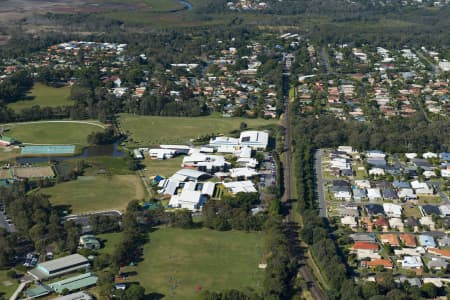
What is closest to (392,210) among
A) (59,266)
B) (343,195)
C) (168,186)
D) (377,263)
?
(343,195)

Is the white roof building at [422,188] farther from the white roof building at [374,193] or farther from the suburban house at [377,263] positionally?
the suburban house at [377,263]

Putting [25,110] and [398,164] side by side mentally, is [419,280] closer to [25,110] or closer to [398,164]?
[398,164]

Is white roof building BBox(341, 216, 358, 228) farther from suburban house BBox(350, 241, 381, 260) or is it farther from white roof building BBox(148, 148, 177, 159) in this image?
white roof building BBox(148, 148, 177, 159)

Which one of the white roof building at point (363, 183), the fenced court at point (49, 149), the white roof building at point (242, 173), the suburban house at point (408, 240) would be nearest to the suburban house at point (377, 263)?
the suburban house at point (408, 240)

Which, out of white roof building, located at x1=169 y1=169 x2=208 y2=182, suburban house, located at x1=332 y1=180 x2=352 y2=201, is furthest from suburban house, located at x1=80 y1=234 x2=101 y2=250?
suburban house, located at x1=332 y1=180 x2=352 y2=201

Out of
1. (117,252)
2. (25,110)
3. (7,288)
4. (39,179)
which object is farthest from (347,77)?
(7,288)
